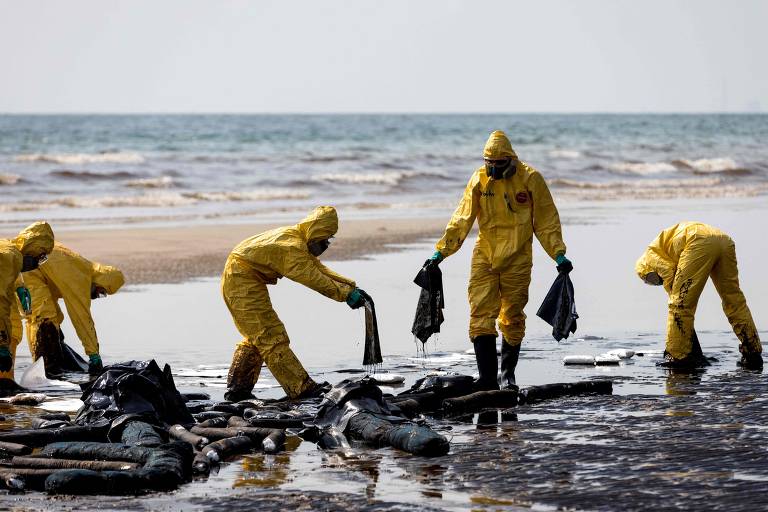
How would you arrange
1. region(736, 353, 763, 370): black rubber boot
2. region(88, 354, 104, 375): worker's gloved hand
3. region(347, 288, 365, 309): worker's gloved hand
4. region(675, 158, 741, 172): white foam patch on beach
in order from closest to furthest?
region(347, 288, 365, 309): worker's gloved hand, region(736, 353, 763, 370): black rubber boot, region(88, 354, 104, 375): worker's gloved hand, region(675, 158, 741, 172): white foam patch on beach

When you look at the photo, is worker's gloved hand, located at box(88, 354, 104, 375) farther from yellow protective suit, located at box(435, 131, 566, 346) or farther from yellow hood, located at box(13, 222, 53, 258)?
yellow protective suit, located at box(435, 131, 566, 346)

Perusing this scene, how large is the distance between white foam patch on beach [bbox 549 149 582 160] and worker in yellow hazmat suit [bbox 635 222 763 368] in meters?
42.3

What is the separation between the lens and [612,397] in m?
10.1

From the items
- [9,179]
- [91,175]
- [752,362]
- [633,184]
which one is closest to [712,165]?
[633,184]

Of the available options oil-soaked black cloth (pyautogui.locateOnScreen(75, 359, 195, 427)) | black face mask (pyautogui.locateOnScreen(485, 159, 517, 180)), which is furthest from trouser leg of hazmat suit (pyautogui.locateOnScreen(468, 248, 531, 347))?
oil-soaked black cloth (pyautogui.locateOnScreen(75, 359, 195, 427))

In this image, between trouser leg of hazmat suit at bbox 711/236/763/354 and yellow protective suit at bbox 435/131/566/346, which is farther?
trouser leg of hazmat suit at bbox 711/236/763/354

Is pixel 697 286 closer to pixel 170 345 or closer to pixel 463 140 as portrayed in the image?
pixel 170 345

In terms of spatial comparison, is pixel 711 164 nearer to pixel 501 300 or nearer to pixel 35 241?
pixel 501 300

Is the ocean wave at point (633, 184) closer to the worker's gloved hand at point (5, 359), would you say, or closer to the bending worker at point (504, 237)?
the bending worker at point (504, 237)

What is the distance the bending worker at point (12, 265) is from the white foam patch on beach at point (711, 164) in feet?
123

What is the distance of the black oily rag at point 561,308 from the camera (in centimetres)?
1105

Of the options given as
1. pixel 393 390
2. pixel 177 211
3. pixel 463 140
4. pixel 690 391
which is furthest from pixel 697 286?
pixel 463 140

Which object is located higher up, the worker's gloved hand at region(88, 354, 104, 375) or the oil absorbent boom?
the oil absorbent boom

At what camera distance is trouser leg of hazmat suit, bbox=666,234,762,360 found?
37.6 feet
